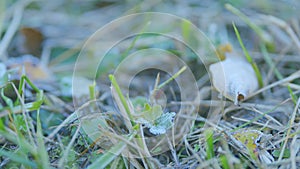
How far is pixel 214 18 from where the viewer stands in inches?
62.0

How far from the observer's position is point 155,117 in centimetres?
97

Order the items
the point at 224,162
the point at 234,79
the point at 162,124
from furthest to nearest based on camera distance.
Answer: the point at 234,79
the point at 162,124
the point at 224,162

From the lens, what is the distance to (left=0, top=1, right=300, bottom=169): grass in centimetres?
90

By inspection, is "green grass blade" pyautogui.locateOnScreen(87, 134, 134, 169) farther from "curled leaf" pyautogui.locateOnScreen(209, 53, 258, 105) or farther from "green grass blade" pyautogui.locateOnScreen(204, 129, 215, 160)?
"curled leaf" pyautogui.locateOnScreen(209, 53, 258, 105)

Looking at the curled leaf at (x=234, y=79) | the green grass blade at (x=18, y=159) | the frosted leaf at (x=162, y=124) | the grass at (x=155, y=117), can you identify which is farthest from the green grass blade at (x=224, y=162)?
the green grass blade at (x=18, y=159)

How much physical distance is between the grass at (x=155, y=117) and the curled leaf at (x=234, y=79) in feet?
0.09

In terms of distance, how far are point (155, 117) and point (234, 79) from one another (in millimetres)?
296

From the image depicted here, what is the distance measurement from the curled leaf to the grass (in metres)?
0.03

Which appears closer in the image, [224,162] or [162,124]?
[224,162]

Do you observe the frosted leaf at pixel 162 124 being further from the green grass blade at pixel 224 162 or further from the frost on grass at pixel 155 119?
the green grass blade at pixel 224 162

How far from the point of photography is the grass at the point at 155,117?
2.96 ft

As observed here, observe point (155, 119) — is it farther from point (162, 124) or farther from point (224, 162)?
point (224, 162)

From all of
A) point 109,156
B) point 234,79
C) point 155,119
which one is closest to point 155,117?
point 155,119

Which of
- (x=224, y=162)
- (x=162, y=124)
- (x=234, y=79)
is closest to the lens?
(x=224, y=162)
